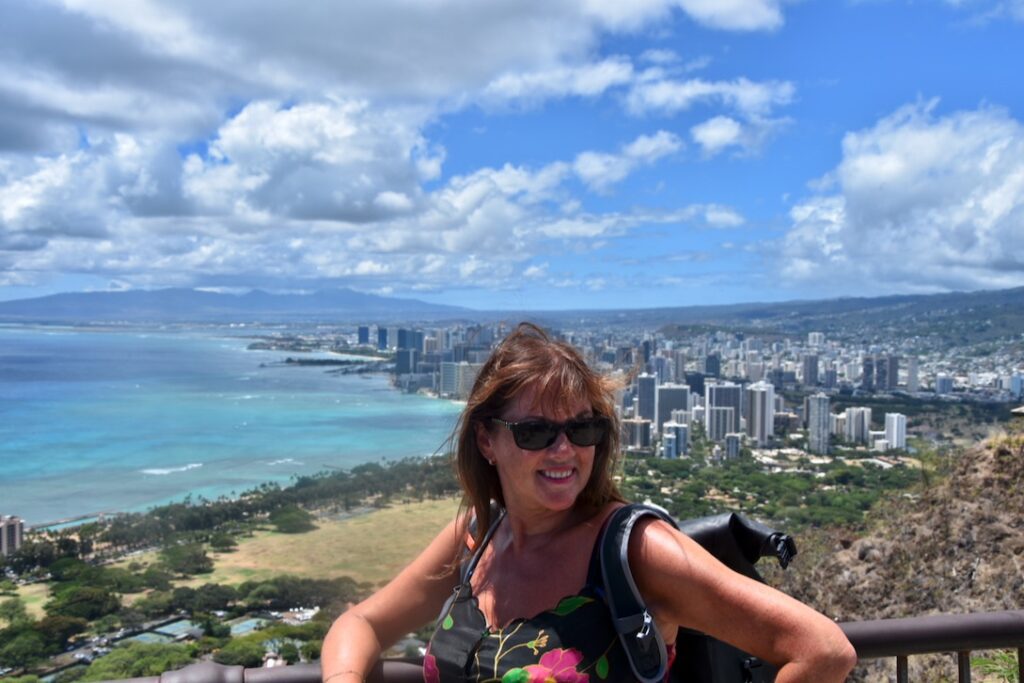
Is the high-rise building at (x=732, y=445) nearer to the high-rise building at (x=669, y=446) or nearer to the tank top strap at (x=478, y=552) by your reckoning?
the high-rise building at (x=669, y=446)

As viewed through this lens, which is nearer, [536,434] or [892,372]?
[536,434]

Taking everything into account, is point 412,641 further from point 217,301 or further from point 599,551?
point 217,301

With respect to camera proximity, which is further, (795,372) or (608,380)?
(795,372)

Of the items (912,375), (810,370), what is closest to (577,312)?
(912,375)

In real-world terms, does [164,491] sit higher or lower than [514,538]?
lower

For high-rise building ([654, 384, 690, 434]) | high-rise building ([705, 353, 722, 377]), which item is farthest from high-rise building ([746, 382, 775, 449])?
high-rise building ([705, 353, 722, 377])

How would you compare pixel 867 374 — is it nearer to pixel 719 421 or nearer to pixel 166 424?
pixel 719 421

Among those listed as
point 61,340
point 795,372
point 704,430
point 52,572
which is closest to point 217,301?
point 61,340
